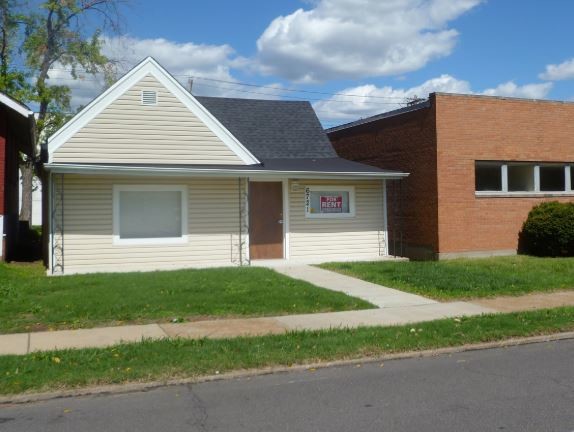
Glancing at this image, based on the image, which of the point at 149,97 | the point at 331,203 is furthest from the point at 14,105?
the point at 331,203

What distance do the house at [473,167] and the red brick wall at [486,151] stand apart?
3 cm

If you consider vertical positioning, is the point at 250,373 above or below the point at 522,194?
below

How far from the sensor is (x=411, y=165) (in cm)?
1822

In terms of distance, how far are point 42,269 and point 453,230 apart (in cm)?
1069

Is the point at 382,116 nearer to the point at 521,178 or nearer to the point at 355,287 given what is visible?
the point at 521,178

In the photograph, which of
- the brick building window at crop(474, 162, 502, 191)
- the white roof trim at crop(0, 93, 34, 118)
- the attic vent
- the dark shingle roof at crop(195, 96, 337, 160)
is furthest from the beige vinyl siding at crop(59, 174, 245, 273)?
the brick building window at crop(474, 162, 502, 191)

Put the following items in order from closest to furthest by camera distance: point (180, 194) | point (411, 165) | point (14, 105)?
point (14, 105)
point (180, 194)
point (411, 165)

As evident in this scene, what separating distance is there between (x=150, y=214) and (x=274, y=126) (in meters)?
5.55

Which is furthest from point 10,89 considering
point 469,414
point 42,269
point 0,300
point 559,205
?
point 469,414

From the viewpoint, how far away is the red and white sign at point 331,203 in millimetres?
17156

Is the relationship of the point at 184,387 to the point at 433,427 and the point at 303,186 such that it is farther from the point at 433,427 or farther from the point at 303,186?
the point at 303,186

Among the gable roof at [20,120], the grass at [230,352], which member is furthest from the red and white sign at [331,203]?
the grass at [230,352]

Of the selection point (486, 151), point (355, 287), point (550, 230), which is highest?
point (486, 151)

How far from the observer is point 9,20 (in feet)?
104
